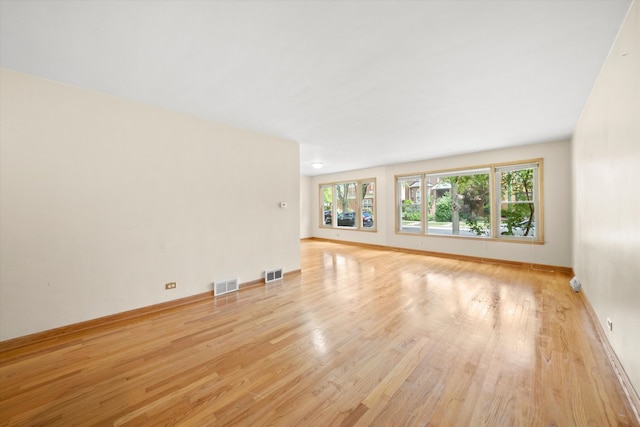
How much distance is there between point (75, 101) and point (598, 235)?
5639 mm

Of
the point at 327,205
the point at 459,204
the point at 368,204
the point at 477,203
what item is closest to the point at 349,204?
the point at 368,204

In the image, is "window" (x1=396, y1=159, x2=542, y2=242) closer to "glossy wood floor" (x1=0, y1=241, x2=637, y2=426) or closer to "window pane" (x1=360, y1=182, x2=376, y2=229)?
"window pane" (x1=360, y1=182, x2=376, y2=229)

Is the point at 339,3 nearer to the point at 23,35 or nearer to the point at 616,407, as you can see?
the point at 23,35

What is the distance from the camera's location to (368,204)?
8023 mm

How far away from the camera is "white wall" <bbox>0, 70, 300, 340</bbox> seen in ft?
7.46

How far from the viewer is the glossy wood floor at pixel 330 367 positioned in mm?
1491

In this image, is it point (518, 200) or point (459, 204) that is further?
point (459, 204)

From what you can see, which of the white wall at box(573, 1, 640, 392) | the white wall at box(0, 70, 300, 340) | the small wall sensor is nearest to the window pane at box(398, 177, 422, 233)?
the small wall sensor

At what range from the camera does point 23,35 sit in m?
1.79

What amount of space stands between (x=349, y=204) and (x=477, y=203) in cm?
396

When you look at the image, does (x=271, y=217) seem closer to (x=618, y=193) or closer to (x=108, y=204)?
(x=108, y=204)

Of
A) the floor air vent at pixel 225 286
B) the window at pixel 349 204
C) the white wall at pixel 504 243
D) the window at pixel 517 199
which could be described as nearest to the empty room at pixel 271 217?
the floor air vent at pixel 225 286

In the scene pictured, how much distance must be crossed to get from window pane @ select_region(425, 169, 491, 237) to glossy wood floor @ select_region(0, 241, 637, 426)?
8.72ft

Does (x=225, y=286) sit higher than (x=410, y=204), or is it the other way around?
(x=410, y=204)
